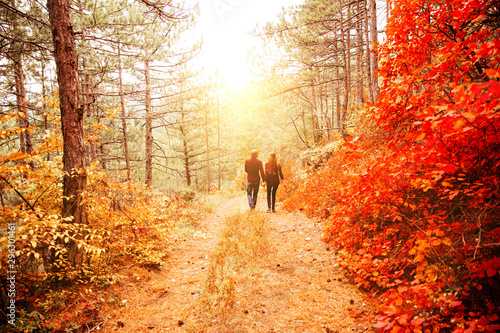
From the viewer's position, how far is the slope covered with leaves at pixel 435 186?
1996mm

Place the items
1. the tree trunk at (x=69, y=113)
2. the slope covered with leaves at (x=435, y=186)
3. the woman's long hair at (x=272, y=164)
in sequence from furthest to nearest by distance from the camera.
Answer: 1. the woman's long hair at (x=272, y=164)
2. the tree trunk at (x=69, y=113)
3. the slope covered with leaves at (x=435, y=186)

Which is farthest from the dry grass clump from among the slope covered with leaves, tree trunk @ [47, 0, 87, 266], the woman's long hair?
tree trunk @ [47, 0, 87, 266]

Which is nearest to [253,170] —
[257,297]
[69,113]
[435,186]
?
[257,297]

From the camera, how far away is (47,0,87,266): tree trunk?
3.70 metres

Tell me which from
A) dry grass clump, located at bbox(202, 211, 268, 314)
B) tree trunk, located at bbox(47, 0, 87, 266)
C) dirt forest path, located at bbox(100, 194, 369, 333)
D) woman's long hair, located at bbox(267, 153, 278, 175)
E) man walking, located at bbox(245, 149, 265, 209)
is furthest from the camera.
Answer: man walking, located at bbox(245, 149, 265, 209)

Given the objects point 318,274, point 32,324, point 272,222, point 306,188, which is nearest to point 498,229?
point 318,274

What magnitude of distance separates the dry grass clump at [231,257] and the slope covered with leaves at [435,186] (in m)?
1.63

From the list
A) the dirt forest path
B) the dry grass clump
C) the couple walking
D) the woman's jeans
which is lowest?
the dirt forest path

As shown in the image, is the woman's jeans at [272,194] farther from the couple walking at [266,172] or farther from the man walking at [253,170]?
the man walking at [253,170]

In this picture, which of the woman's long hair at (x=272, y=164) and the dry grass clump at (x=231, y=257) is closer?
the dry grass clump at (x=231, y=257)

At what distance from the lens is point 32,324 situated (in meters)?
2.58

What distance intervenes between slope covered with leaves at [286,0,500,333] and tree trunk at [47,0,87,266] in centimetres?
412

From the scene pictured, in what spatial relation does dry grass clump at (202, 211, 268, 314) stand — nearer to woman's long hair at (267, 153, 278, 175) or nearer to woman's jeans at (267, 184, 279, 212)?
woman's jeans at (267, 184, 279, 212)

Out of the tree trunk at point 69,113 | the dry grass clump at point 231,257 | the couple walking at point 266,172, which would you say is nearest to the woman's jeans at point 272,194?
the couple walking at point 266,172
